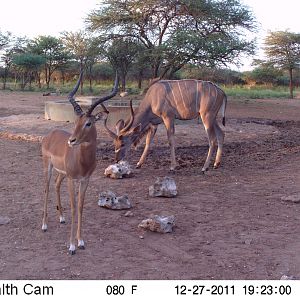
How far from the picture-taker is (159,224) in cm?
526

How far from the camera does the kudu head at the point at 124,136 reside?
8.68m

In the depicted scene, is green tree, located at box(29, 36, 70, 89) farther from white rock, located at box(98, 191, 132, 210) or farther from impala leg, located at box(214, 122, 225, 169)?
white rock, located at box(98, 191, 132, 210)

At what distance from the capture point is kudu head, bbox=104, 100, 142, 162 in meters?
8.68

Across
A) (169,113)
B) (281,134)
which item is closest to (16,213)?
(169,113)

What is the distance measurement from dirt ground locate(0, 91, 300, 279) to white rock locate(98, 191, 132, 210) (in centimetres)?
9

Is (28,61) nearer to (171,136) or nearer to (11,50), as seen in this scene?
(11,50)

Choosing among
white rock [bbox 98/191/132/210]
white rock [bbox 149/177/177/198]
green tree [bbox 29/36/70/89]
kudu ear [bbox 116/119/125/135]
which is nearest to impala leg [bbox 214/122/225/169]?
kudu ear [bbox 116/119/125/135]

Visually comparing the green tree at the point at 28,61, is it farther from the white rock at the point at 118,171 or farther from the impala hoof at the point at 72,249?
the impala hoof at the point at 72,249

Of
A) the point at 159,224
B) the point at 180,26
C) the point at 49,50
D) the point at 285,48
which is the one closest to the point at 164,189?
the point at 159,224

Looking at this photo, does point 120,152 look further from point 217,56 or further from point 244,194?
point 217,56

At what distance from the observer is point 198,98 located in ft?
31.2

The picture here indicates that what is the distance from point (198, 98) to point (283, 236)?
184 inches

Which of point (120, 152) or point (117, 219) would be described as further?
point (120, 152)

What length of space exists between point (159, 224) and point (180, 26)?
18917mm
